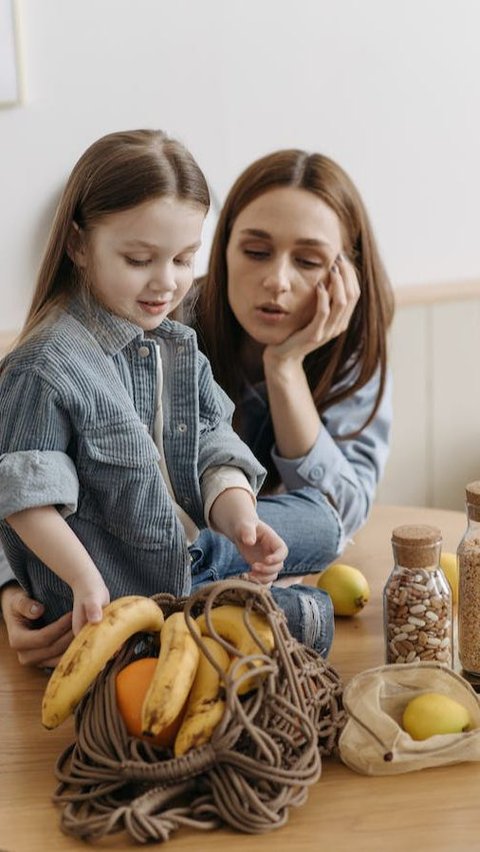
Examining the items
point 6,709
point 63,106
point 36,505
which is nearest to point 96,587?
point 36,505

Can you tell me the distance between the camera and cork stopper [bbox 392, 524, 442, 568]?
4.10 ft

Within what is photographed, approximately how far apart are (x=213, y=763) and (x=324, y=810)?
0.11m

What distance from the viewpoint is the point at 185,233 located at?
1252 millimetres

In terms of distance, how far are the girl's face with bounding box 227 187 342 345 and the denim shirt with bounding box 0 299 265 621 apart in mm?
385

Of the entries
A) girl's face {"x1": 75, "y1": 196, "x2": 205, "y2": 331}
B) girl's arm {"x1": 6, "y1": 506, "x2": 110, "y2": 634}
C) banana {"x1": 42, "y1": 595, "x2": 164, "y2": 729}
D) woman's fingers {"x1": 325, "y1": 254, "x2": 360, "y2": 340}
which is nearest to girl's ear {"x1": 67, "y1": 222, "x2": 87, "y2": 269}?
girl's face {"x1": 75, "y1": 196, "x2": 205, "y2": 331}

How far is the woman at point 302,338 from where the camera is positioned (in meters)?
1.78

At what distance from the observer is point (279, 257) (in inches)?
69.7

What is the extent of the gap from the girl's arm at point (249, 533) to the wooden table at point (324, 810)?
206mm

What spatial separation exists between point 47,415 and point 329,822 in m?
0.47

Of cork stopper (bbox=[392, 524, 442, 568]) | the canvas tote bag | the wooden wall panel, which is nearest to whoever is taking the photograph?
the canvas tote bag

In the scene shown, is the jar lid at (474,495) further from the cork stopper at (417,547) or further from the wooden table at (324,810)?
the wooden table at (324,810)

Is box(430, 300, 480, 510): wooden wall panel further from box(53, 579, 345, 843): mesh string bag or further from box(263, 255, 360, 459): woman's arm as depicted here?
box(53, 579, 345, 843): mesh string bag

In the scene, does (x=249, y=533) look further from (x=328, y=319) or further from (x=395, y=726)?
(x=328, y=319)

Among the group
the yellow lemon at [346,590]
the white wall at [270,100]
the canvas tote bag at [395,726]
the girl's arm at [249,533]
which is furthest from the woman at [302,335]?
the white wall at [270,100]
